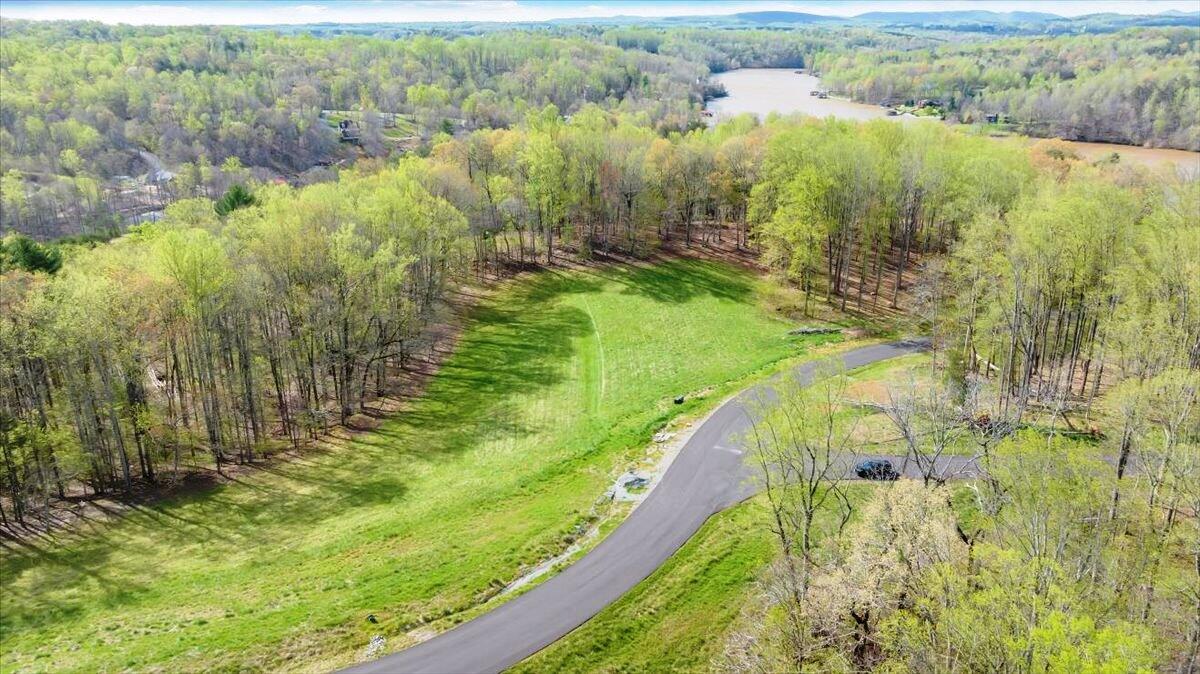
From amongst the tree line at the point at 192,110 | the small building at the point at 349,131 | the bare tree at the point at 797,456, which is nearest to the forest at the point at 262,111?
the tree line at the point at 192,110

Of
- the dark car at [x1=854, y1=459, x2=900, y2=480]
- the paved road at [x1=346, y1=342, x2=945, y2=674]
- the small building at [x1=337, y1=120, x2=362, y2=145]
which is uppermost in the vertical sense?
the small building at [x1=337, y1=120, x2=362, y2=145]

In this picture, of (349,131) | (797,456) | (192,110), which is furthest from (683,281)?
(192,110)

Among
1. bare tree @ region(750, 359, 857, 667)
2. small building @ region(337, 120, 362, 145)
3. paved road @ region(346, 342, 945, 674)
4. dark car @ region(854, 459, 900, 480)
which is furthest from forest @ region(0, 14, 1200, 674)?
small building @ region(337, 120, 362, 145)

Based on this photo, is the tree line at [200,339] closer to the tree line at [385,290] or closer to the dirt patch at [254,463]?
the tree line at [385,290]

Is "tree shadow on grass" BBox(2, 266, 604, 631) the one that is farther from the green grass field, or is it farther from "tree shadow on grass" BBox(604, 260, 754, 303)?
the green grass field

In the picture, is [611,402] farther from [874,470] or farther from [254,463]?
[254,463]

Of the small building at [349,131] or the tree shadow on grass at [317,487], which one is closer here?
the tree shadow on grass at [317,487]
